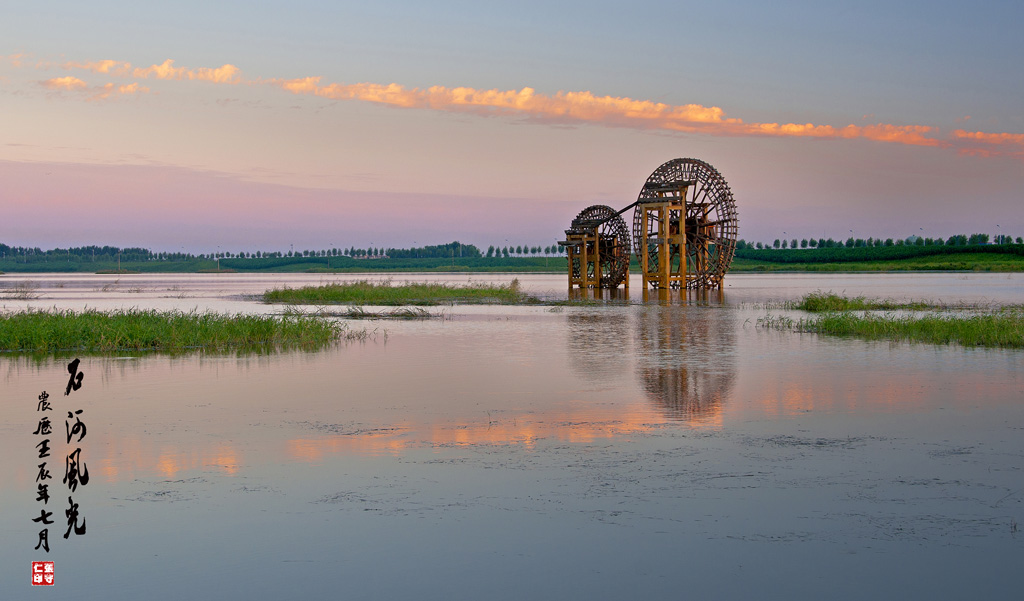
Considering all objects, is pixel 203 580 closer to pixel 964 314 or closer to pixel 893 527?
pixel 893 527

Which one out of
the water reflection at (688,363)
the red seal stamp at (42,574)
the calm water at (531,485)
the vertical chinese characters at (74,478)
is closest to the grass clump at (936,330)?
the water reflection at (688,363)

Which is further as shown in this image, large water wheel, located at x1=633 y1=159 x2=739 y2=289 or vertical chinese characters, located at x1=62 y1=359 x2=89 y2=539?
large water wheel, located at x1=633 y1=159 x2=739 y2=289

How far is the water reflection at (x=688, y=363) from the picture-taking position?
13859mm

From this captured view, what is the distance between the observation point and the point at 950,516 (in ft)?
25.8

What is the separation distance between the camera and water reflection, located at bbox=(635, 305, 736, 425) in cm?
1386

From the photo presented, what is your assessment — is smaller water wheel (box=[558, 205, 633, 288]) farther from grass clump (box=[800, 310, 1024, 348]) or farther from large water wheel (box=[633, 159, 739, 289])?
grass clump (box=[800, 310, 1024, 348])

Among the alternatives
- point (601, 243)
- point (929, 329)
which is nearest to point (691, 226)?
point (601, 243)

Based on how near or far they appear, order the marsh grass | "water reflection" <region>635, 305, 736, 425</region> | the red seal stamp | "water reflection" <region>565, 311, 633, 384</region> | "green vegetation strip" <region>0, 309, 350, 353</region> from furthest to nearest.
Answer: the marsh grass
"green vegetation strip" <region>0, 309, 350, 353</region>
"water reflection" <region>565, 311, 633, 384</region>
"water reflection" <region>635, 305, 736, 425</region>
the red seal stamp

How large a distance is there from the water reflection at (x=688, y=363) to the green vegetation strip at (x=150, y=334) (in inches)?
374

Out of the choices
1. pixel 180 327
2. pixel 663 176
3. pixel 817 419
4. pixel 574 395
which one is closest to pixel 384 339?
pixel 180 327

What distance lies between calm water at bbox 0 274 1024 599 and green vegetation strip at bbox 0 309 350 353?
17.6 ft

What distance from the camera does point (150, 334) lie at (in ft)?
77.4

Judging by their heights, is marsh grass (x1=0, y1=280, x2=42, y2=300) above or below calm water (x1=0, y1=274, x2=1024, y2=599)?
above

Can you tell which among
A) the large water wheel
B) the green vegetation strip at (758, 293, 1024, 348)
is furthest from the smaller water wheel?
the green vegetation strip at (758, 293, 1024, 348)
